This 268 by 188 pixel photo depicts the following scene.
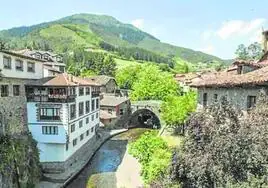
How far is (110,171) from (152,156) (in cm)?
1471

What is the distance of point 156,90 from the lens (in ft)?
279

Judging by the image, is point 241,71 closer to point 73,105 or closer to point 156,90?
point 73,105

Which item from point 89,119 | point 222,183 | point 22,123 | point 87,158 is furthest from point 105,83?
point 222,183

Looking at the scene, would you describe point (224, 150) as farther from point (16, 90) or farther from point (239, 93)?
point (16, 90)

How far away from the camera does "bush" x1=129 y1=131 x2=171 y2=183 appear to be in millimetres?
25795

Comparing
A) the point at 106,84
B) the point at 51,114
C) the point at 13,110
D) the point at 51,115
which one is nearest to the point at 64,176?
the point at 51,115

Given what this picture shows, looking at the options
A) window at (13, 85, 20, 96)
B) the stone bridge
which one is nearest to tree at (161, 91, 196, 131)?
the stone bridge

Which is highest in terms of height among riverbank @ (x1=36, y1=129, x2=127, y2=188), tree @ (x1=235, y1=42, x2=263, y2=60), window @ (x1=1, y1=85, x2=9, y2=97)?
tree @ (x1=235, y1=42, x2=263, y2=60)

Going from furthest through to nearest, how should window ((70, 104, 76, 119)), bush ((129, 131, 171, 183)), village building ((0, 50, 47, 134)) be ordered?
window ((70, 104, 76, 119))
village building ((0, 50, 47, 134))
bush ((129, 131, 171, 183))

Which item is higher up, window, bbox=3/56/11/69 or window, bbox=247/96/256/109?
window, bbox=3/56/11/69

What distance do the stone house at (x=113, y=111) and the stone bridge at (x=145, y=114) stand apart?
2.10 meters

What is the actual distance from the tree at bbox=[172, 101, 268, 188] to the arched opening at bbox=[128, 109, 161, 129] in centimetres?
5782

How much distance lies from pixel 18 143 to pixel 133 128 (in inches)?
1778

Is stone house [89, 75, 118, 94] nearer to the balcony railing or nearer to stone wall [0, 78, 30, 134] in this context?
the balcony railing
